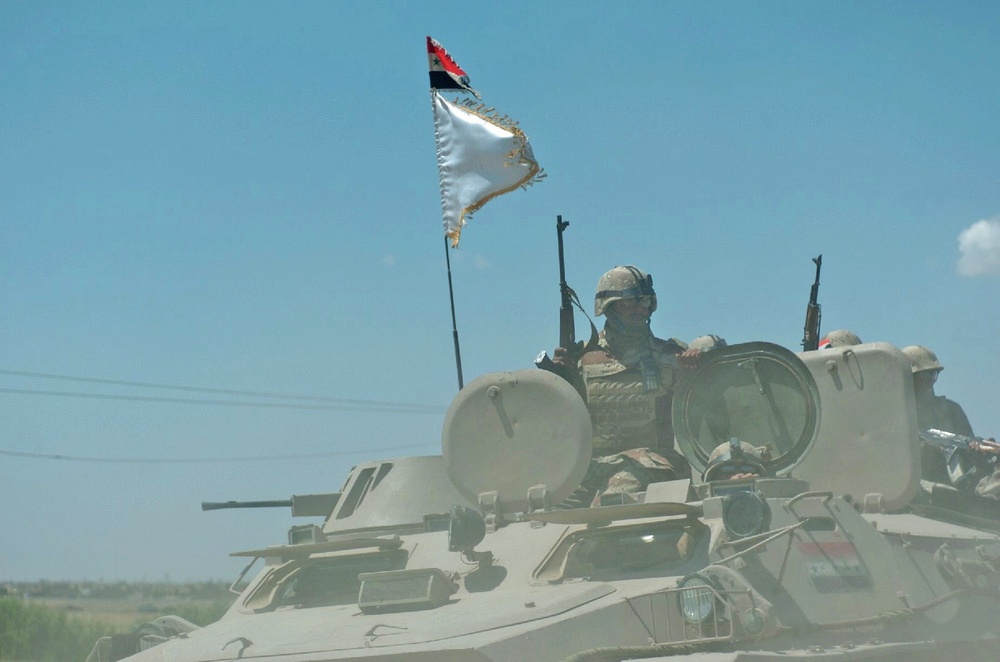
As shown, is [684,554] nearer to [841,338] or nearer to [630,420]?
[630,420]

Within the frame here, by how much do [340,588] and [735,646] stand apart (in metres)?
3.22

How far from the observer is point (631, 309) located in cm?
1097

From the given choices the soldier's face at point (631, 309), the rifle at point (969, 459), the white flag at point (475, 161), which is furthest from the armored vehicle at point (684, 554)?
the white flag at point (475, 161)

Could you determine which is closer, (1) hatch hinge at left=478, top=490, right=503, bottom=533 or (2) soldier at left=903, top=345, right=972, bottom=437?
(1) hatch hinge at left=478, top=490, right=503, bottom=533

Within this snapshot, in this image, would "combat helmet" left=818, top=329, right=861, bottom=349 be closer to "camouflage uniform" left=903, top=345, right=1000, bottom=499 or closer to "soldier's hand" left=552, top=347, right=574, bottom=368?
"camouflage uniform" left=903, top=345, right=1000, bottom=499

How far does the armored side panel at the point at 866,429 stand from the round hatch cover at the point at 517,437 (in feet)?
5.24

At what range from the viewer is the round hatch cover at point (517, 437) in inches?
365

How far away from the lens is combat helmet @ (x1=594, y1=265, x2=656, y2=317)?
11.0m

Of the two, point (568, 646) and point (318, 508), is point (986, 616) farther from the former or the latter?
point (318, 508)

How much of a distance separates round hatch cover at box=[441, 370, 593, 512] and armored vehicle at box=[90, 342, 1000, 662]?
2 cm

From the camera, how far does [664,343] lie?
1105cm

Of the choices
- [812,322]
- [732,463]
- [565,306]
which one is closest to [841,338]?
[812,322]

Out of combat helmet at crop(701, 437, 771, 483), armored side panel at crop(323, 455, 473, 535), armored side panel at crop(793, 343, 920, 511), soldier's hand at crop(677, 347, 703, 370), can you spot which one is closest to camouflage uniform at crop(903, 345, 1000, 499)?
armored side panel at crop(793, 343, 920, 511)

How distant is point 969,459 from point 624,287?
3.12 meters
